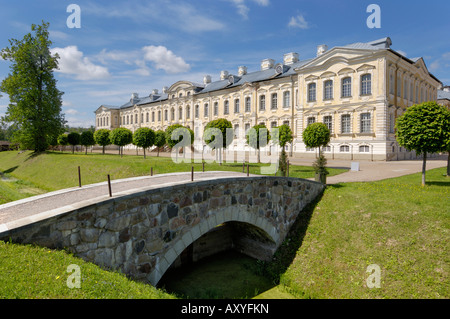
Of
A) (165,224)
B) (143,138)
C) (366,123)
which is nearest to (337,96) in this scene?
(366,123)

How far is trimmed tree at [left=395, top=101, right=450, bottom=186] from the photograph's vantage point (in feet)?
43.3

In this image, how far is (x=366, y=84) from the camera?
3120cm

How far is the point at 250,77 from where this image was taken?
45188mm

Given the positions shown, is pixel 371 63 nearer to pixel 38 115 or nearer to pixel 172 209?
pixel 172 209

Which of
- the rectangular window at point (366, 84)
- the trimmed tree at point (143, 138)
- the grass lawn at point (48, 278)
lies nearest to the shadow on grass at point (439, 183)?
the grass lawn at point (48, 278)

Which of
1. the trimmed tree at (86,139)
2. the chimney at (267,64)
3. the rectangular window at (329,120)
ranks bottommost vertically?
the trimmed tree at (86,139)

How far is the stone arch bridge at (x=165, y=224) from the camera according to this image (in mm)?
5730

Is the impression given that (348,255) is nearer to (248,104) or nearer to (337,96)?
(337,96)

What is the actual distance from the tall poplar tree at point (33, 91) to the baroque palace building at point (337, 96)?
942 inches

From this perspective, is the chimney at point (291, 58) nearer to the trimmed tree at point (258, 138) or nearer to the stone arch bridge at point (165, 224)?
the trimmed tree at point (258, 138)

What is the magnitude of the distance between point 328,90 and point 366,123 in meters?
6.08

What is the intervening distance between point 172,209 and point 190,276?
3922 millimetres
